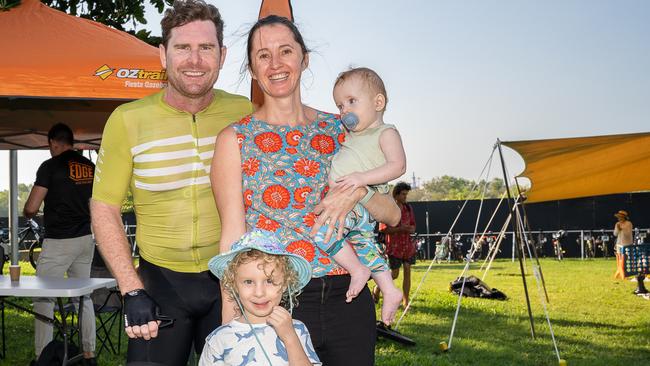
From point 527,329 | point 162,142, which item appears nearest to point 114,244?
point 162,142

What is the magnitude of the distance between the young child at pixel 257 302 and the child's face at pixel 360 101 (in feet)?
2.01

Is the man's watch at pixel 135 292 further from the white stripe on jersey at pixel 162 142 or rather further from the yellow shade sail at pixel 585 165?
the yellow shade sail at pixel 585 165

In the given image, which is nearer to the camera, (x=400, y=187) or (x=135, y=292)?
(x=135, y=292)

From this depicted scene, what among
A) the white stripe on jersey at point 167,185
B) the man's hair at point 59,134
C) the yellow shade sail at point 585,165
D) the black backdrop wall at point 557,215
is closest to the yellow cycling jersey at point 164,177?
the white stripe on jersey at point 167,185

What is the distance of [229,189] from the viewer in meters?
2.37

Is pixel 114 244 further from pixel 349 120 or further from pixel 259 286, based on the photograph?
pixel 349 120

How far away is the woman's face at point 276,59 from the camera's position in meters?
2.44

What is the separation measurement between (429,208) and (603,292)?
20.2 metres

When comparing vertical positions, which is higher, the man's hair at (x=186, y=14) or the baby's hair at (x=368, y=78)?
the man's hair at (x=186, y=14)

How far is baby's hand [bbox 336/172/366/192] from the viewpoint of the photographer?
243cm

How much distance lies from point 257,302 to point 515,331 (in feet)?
26.9

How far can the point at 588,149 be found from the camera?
28.0 feet

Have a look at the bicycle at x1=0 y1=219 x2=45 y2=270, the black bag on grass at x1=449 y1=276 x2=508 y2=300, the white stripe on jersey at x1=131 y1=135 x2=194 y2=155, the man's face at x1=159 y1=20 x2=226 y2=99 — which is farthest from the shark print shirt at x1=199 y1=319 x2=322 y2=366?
the black bag on grass at x1=449 y1=276 x2=508 y2=300

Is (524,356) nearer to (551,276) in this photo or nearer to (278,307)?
(278,307)
